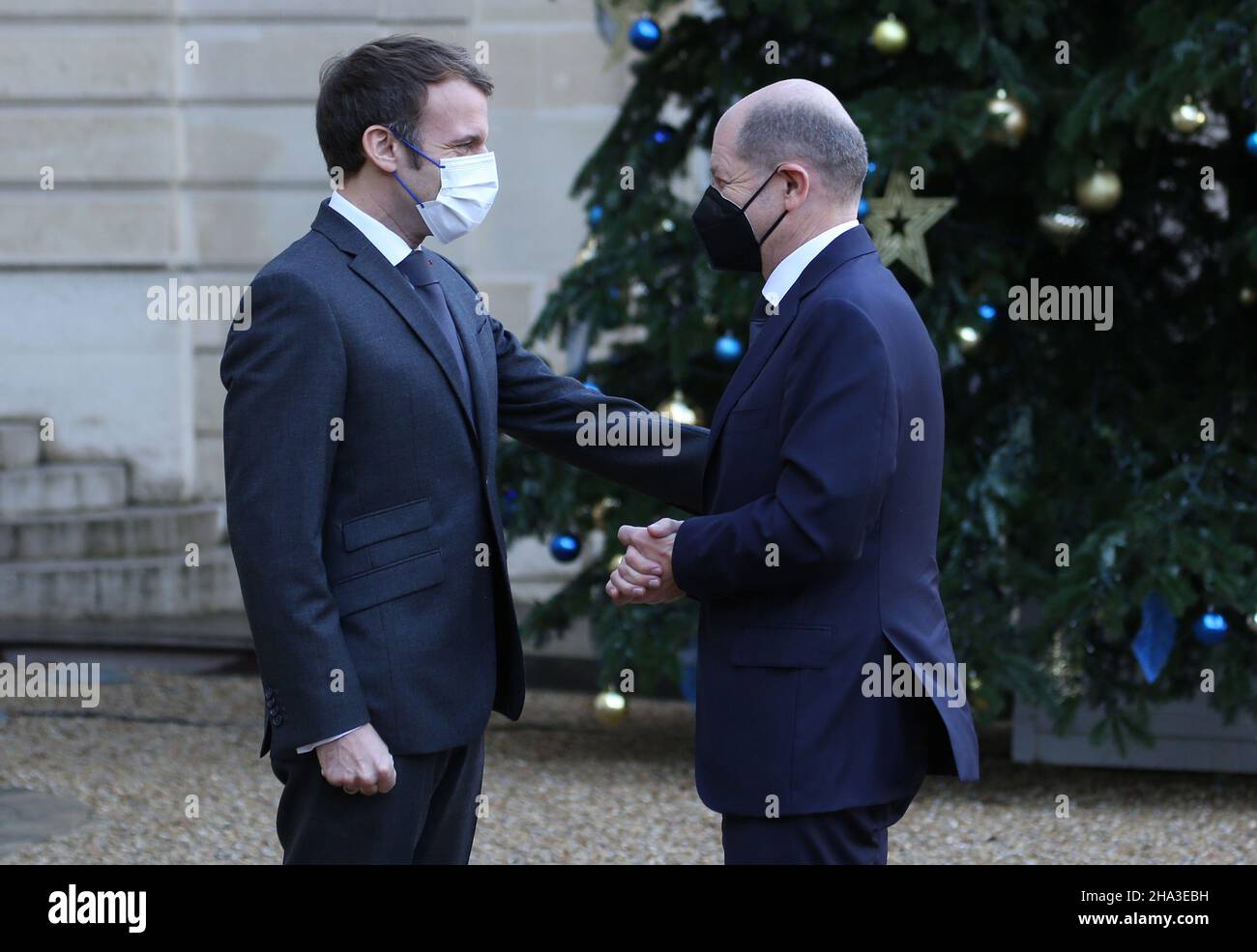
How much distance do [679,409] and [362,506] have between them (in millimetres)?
3187

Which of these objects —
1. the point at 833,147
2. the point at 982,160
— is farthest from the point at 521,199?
the point at 833,147

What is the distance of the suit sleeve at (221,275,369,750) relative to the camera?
242cm

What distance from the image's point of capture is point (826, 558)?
235 centimetres

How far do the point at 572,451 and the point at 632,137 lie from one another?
10.5 ft

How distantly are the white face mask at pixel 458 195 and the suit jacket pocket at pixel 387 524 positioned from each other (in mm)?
469

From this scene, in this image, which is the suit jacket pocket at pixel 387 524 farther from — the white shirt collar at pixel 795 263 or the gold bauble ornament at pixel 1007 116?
the gold bauble ornament at pixel 1007 116

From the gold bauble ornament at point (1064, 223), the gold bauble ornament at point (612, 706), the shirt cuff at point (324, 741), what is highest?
the gold bauble ornament at point (1064, 223)

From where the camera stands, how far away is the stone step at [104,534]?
28.1 feet

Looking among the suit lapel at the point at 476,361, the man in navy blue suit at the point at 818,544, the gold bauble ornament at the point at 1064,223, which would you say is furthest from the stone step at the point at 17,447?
the man in navy blue suit at the point at 818,544

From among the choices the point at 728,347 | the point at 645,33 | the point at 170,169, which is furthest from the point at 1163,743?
the point at 170,169
